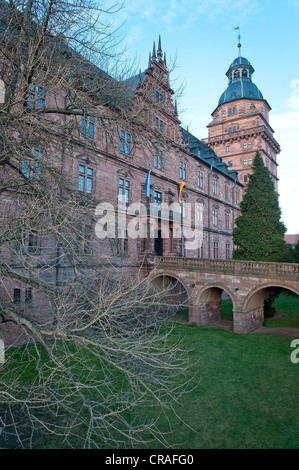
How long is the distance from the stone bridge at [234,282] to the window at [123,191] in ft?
16.6

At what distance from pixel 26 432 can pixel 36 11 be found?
418 inches

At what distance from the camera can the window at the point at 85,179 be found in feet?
56.4

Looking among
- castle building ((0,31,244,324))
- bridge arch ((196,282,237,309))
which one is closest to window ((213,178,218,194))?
castle building ((0,31,244,324))

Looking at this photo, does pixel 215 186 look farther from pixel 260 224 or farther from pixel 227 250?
pixel 260 224

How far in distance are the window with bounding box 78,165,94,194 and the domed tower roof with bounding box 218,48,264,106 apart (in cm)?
3235

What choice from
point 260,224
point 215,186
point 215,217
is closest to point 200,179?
point 215,186

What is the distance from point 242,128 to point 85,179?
30.5 m

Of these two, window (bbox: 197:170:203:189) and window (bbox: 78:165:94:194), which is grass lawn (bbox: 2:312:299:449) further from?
window (bbox: 197:170:203:189)

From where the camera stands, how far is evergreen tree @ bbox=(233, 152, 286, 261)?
73.7 ft

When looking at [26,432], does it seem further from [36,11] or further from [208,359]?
[36,11]

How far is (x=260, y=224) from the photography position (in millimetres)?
22719
